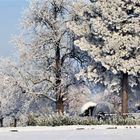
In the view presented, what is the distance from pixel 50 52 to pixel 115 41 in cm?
770

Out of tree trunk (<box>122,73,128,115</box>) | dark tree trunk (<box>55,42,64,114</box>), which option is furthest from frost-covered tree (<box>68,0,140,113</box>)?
dark tree trunk (<box>55,42,64,114</box>)

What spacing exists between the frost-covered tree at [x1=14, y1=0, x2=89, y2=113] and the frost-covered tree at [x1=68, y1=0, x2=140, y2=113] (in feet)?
11.3

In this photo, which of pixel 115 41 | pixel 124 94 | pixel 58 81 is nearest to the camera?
pixel 115 41

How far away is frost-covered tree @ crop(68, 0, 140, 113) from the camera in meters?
38.1

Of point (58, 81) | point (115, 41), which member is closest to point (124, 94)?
point (115, 41)

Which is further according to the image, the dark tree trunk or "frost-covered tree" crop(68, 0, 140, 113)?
the dark tree trunk

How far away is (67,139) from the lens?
862 inches

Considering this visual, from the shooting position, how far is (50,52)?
1724 inches

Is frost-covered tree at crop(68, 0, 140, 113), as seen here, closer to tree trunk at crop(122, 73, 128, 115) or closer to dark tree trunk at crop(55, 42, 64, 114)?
tree trunk at crop(122, 73, 128, 115)

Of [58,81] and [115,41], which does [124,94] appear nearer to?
[115,41]

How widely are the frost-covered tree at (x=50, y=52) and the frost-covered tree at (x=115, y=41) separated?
3.45 meters

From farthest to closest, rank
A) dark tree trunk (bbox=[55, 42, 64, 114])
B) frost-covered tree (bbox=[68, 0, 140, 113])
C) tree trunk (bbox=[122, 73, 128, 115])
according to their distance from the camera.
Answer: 1. dark tree trunk (bbox=[55, 42, 64, 114])
2. tree trunk (bbox=[122, 73, 128, 115])
3. frost-covered tree (bbox=[68, 0, 140, 113])

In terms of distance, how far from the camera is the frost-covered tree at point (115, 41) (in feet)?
125

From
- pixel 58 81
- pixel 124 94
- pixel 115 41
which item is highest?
pixel 115 41
